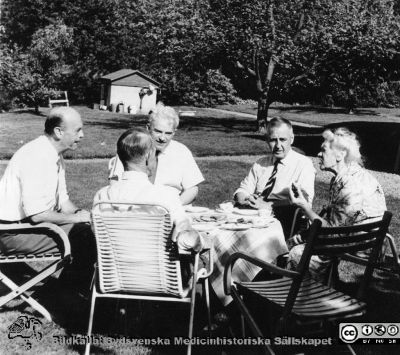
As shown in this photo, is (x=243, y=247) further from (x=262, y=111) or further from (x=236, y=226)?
(x=262, y=111)

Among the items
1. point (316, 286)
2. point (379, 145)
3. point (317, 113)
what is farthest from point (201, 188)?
point (317, 113)

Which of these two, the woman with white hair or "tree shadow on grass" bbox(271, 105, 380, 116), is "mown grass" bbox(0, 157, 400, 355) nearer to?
the woman with white hair

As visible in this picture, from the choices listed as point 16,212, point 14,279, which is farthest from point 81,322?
point 14,279

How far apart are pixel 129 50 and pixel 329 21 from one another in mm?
21537

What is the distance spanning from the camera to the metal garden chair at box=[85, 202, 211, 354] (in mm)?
3191

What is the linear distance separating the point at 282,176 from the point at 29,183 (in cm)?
247

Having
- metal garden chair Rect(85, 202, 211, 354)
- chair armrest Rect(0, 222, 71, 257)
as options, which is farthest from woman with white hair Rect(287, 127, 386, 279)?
chair armrest Rect(0, 222, 71, 257)

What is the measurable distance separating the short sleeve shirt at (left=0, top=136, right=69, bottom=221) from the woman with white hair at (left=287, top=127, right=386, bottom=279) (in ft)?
6.67

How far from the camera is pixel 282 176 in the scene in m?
5.18

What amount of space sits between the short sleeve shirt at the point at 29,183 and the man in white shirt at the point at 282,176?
1903 millimetres

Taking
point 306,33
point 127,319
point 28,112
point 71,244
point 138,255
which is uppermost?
point 306,33

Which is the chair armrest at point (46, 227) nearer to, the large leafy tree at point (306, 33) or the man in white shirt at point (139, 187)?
the man in white shirt at point (139, 187)

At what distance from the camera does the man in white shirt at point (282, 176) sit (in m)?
5.11

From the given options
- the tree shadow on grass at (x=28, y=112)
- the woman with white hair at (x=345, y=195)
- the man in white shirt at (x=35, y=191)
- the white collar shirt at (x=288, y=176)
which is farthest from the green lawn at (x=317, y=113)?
the man in white shirt at (x=35, y=191)
